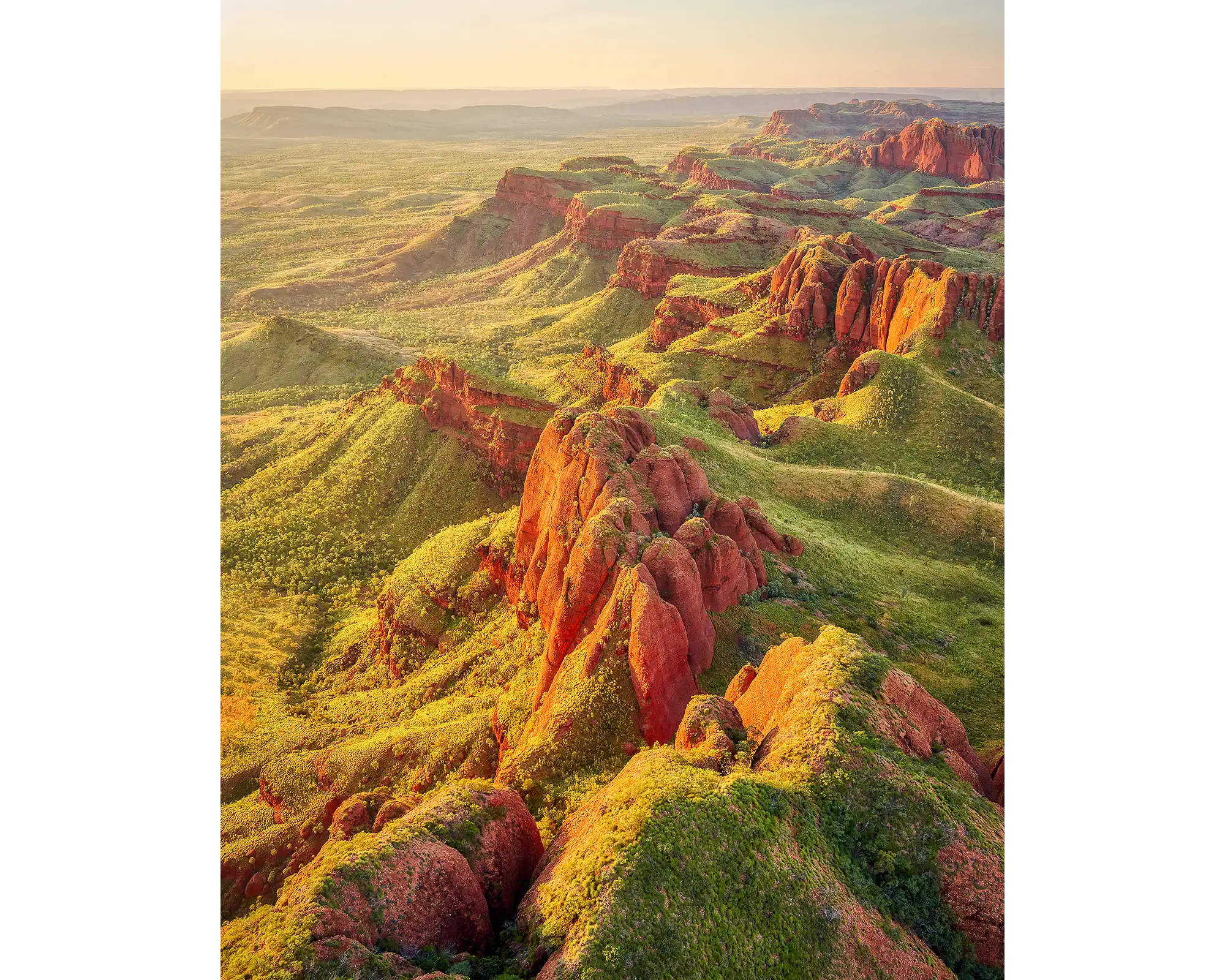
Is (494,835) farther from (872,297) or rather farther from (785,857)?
(872,297)

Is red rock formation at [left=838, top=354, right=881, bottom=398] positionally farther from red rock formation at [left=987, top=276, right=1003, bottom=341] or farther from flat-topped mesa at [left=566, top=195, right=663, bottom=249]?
flat-topped mesa at [left=566, top=195, right=663, bottom=249]

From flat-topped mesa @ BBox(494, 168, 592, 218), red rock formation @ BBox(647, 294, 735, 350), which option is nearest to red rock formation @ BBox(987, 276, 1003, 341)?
red rock formation @ BBox(647, 294, 735, 350)

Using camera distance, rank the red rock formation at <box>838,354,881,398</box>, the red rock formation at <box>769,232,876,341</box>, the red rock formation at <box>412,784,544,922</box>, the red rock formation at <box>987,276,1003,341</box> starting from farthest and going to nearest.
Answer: the red rock formation at <box>769,232,876,341</box>
the red rock formation at <box>987,276,1003,341</box>
the red rock formation at <box>838,354,881,398</box>
the red rock formation at <box>412,784,544,922</box>

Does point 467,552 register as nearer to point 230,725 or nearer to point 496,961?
point 230,725

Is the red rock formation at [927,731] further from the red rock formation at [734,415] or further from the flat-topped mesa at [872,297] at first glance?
the flat-topped mesa at [872,297]

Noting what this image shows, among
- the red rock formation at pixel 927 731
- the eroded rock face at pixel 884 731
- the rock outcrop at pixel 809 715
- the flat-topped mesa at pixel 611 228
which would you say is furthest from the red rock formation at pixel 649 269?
the red rock formation at pixel 927 731
